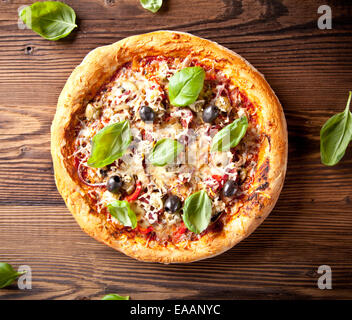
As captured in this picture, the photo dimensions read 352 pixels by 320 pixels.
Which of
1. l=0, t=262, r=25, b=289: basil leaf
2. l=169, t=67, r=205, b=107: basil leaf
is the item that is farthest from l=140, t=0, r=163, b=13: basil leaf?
l=0, t=262, r=25, b=289: basil leaf

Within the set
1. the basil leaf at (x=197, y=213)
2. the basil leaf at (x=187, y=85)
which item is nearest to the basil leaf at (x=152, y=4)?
the basil leaf at (x=187, y=85)

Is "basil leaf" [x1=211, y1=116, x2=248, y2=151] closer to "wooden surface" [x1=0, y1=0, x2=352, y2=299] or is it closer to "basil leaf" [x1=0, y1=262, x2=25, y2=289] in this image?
"wooden surface" [x1=0, y1=0, x2=352, y2=299]

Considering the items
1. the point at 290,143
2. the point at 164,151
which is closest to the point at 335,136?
the point at 290,143

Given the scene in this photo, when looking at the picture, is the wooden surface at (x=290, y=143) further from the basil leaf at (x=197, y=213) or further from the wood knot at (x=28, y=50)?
the basil leaf at (x=197, y=213)

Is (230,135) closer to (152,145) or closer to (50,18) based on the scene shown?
(152,145)

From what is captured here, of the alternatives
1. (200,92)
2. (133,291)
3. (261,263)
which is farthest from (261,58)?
(133,291)
